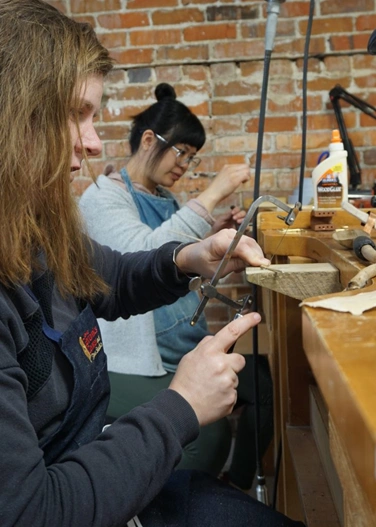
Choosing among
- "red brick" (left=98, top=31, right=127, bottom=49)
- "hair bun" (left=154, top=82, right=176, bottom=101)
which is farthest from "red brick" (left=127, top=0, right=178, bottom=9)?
"hair bun" (left=154, top=82, right=176, bottom=101)

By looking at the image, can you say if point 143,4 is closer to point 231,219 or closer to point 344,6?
point 344,6

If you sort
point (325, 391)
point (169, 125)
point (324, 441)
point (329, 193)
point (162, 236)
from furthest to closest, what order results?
point (169, 125) → point (162, 236) → point (329, 193) → point (324, 441) → point (325, 391)

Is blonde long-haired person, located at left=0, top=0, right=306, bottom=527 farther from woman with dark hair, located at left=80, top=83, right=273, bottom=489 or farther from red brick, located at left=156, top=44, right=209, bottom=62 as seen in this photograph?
red brick, located at left=156, top=44, right=209, bottom=62

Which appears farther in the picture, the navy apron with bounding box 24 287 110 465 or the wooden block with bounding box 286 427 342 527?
the wooden block with bounding box 286 427 342 527

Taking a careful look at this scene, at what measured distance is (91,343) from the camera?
3.06 feet

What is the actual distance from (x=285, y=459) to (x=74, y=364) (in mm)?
752

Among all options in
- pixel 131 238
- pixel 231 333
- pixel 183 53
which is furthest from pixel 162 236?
pixel 183 53

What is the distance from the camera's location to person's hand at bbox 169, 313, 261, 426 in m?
0.78

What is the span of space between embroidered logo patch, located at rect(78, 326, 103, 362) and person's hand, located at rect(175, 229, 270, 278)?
0.26 meters

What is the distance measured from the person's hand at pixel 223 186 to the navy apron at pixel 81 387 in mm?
994

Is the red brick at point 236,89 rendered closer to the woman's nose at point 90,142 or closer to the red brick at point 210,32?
the red brick at point 210,32

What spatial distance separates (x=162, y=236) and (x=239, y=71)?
3.73 ft

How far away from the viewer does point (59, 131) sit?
2.63 ft

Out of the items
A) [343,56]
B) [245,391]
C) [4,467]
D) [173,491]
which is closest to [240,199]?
[343,56]
